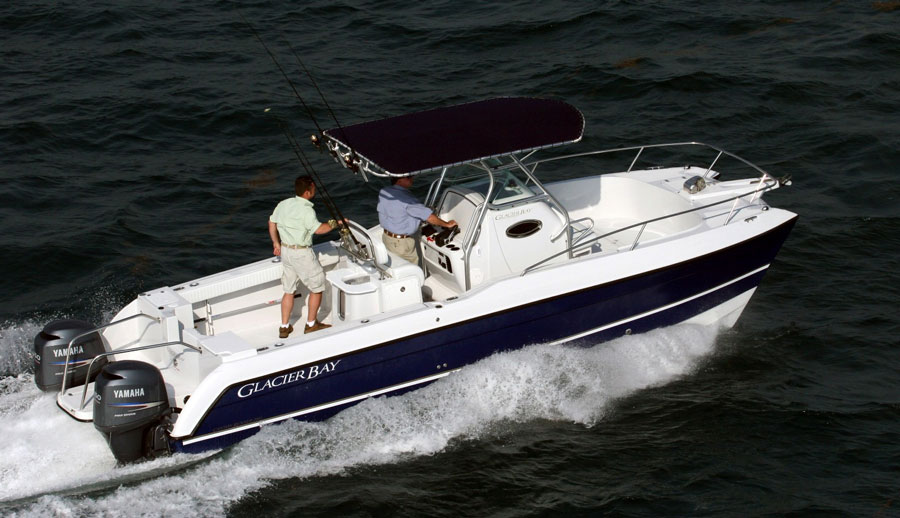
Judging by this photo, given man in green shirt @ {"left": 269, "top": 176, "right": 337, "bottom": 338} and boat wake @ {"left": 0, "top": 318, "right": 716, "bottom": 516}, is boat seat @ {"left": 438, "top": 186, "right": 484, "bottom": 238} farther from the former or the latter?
boat wake @ {"left": 0, "top": 318, "right": 716, "bottom": 516}

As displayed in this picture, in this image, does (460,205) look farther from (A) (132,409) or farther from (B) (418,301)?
(A) (132,409)

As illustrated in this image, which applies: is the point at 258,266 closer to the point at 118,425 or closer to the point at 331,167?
the point at 118,425

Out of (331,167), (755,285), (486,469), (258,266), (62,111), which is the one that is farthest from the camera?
(62,111)

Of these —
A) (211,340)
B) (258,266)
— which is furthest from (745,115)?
(211,340)

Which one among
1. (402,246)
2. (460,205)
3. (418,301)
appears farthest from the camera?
(460,205)

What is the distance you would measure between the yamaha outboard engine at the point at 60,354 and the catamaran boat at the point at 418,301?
1 cm

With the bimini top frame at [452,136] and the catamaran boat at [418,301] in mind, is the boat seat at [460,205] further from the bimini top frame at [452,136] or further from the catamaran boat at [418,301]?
the bimini top frame at [452,136]

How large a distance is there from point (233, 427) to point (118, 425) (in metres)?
0.83

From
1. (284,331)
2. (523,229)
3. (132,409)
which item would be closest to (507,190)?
(523,229)

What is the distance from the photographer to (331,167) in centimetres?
1409

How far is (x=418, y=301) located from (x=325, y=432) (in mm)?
1325

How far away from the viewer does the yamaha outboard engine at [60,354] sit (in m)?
8.30

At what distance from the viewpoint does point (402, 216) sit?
29.4ft

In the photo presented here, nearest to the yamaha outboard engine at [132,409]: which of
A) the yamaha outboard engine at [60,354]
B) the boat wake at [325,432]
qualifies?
the boat wake at [325,432]
